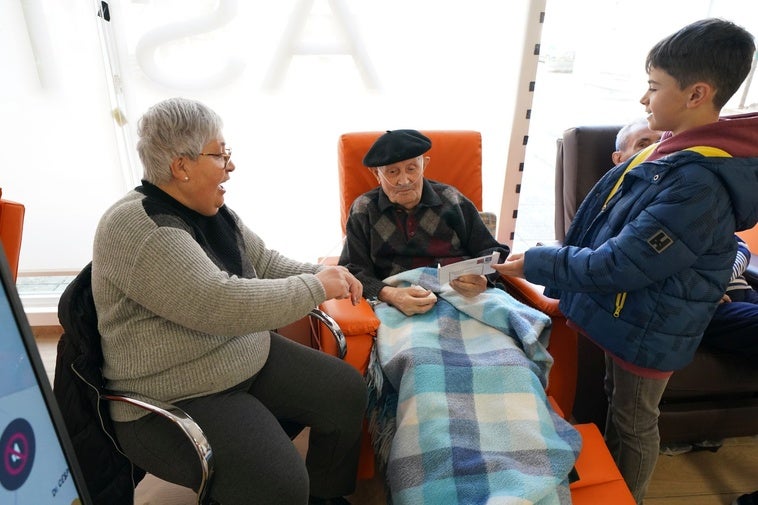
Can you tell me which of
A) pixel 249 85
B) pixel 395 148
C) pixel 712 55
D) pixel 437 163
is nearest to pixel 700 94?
pixel 712 55

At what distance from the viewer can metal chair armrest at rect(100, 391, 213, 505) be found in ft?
3.47

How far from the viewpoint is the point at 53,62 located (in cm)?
215

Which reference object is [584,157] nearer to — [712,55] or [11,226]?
[712,55]

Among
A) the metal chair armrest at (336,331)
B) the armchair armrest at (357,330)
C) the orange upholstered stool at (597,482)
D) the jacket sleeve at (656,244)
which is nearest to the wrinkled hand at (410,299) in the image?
the armchair armrest at (357,330)

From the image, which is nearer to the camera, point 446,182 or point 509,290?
point 509,290

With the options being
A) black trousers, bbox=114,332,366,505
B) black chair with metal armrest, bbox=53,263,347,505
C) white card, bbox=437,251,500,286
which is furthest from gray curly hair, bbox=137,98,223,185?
white card, bbox=437,251,500,286

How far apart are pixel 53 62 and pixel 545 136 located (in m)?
3.32

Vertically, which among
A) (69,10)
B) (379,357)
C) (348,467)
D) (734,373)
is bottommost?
(348,467)

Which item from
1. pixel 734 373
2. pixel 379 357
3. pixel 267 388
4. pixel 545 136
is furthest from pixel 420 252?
pixel 545 136

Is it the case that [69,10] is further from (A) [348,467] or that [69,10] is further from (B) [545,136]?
(B) [545,136]

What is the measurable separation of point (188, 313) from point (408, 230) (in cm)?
93

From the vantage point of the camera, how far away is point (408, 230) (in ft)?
5.96

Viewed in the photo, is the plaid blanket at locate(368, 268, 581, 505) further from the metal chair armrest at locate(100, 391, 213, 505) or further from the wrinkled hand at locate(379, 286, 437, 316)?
the metal chair armrest at locate(100, 391, 213, 505)

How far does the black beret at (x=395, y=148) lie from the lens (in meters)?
1.65
